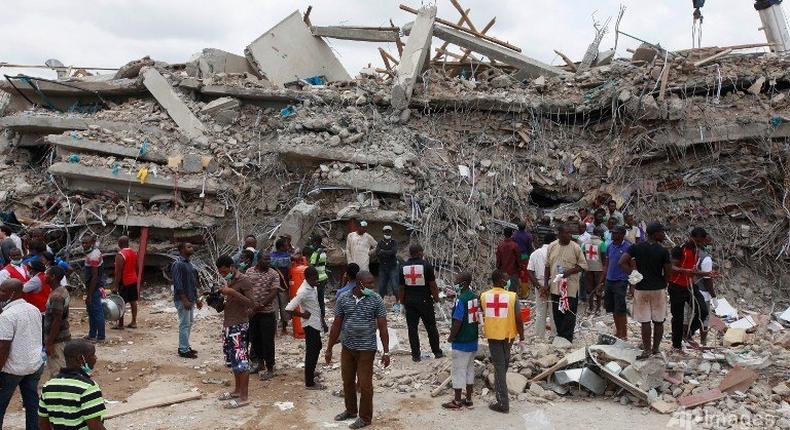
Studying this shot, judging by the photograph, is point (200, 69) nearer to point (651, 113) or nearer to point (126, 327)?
point (126, 327)

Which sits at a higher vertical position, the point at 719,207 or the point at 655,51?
the point at 655,51

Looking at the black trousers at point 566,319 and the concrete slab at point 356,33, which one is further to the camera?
the concrete slab at point 356,33

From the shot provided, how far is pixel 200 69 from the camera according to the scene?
623 inches

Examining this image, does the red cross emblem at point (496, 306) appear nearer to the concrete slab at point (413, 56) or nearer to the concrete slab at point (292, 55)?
the concrete slab at point (413, 56)

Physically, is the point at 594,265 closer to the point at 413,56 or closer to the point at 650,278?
the point at 650,278

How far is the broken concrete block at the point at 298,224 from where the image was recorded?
38.9ft

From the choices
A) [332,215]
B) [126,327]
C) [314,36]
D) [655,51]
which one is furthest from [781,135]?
[126,327]

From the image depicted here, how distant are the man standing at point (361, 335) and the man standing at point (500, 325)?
100cm

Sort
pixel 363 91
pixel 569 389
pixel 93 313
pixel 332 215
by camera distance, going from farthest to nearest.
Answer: pixel 363 91, pixel 332 215, pixel 93 313, pixel 569 389

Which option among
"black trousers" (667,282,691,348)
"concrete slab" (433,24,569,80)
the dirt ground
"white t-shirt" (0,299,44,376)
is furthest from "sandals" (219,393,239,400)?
"concrete slab" (433,24,569,80)

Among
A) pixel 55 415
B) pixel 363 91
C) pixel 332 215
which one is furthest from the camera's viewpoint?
pixel 363 91

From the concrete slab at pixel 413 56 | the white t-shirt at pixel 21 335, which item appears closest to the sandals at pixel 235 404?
the white t-shirt at pixel 21 335

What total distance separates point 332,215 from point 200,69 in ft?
19.0

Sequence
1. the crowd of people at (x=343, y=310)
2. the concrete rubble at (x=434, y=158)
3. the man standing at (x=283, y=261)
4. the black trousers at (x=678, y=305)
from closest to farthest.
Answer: the crowd of people at (x=343, y=310) → the black trousers at (x=678, y=305) → the man standing at (x=283, y=261) → the concrete rubble at (x=434, y=158)
